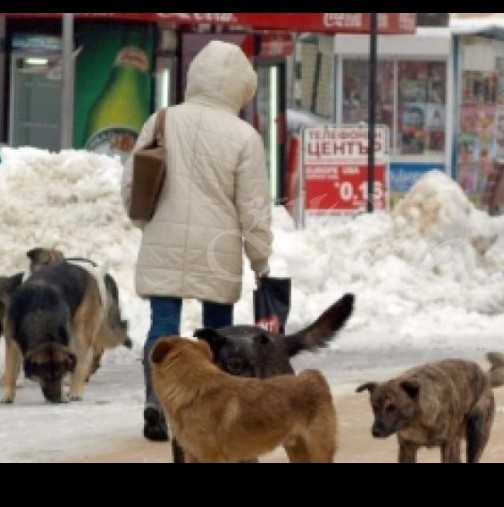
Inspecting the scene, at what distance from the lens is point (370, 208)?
76.2ft

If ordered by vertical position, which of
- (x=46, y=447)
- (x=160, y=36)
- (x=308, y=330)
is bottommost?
(x=46, y=447)

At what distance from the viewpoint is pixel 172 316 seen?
10.0 metres

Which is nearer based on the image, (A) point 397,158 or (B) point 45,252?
(B) point 45,252

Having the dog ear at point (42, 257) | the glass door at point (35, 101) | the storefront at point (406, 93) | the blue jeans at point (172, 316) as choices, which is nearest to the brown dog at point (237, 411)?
the blue jeans at point (172, 316)

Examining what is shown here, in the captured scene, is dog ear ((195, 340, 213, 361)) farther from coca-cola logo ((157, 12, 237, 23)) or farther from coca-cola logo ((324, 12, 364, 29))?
coca-cola logo ((324, 12, 364, 29))

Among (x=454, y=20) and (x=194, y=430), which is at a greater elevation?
(x=454, y=20)

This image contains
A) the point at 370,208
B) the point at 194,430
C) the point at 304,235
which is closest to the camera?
the point at 194,430

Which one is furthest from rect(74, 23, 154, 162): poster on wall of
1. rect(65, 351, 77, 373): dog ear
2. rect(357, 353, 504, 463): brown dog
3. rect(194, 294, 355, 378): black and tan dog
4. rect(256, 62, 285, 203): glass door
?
rect(357, 353, 504, 463): brown dog

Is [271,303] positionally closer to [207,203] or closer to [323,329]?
[323,329]

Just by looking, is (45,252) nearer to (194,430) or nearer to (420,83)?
(194,430)

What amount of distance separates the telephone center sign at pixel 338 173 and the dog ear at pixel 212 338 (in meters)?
14.7

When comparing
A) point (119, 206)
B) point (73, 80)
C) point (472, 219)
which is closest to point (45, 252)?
point (119, 206)

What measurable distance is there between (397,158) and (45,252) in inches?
675

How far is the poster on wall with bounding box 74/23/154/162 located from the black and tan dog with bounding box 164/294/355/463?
693 inches
